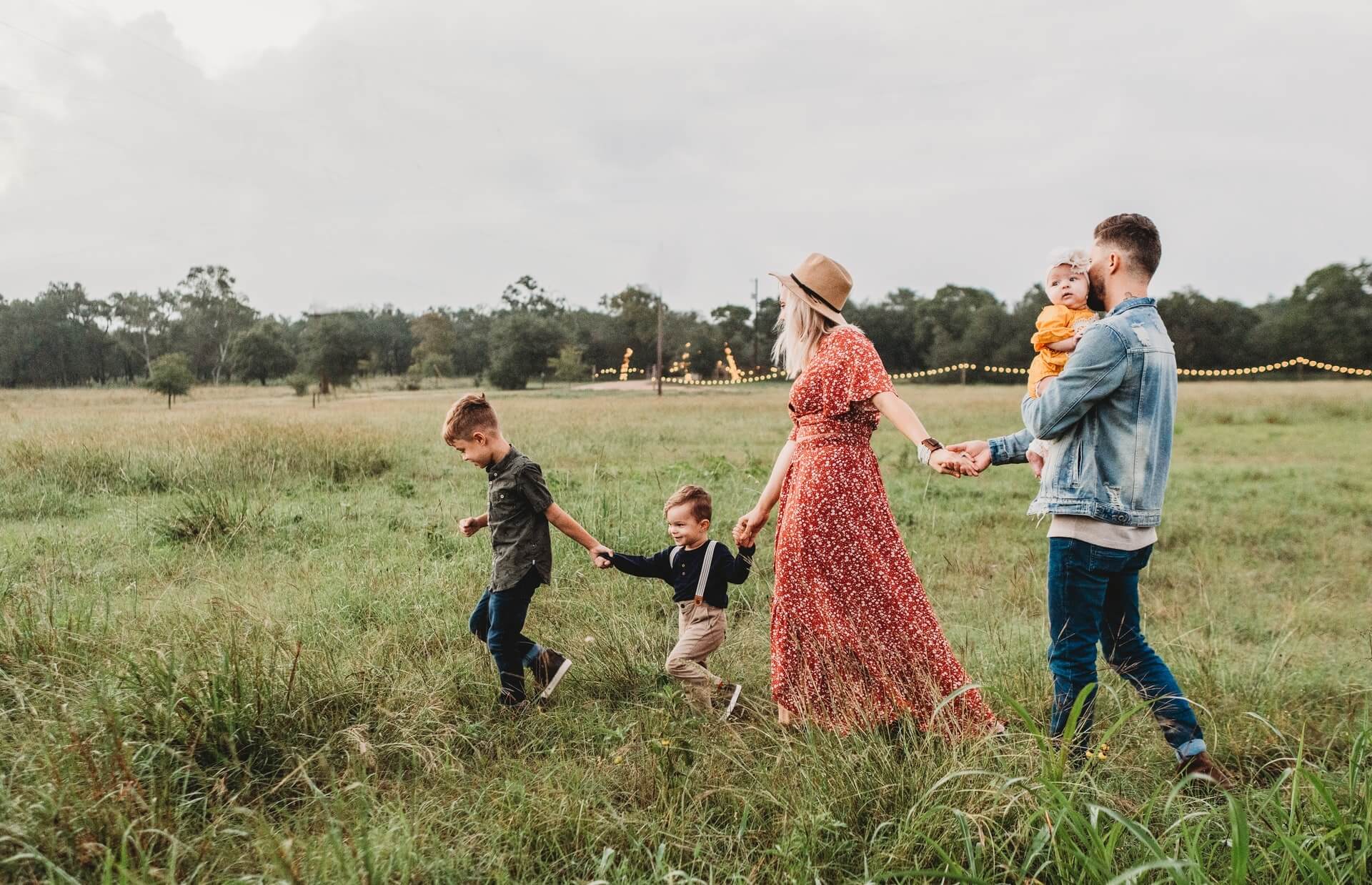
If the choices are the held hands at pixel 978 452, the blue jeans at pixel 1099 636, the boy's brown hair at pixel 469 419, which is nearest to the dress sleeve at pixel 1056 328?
the held hands at pixel 978 452

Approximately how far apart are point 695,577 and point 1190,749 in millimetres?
2058

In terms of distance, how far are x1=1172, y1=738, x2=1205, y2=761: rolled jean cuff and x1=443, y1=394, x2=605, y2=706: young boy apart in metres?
2.45

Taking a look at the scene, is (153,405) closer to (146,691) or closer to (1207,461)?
(146,691)

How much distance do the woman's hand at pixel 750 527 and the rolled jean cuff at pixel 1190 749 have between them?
183 centimetres

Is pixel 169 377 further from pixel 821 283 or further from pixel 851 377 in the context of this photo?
pixel 851 377

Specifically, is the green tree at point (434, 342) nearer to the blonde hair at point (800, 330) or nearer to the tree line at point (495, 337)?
the tree line at point (495, 337)

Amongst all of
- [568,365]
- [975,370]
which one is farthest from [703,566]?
[975,370]

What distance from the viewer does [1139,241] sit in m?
2.85

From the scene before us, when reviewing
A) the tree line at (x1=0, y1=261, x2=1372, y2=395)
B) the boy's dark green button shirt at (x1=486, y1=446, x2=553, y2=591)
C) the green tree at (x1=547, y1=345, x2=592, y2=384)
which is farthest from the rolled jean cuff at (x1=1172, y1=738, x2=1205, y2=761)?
the green tree at (x1=547, y1=345, x2=592, y2=384)

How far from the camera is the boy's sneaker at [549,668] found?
375 centimetres

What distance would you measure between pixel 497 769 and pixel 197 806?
39.4 inches

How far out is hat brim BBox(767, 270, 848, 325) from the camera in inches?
135

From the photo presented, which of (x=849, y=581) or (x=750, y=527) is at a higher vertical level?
(x=750, y=527)

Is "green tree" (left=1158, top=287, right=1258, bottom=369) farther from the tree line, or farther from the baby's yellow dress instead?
the baby's yellow dress
